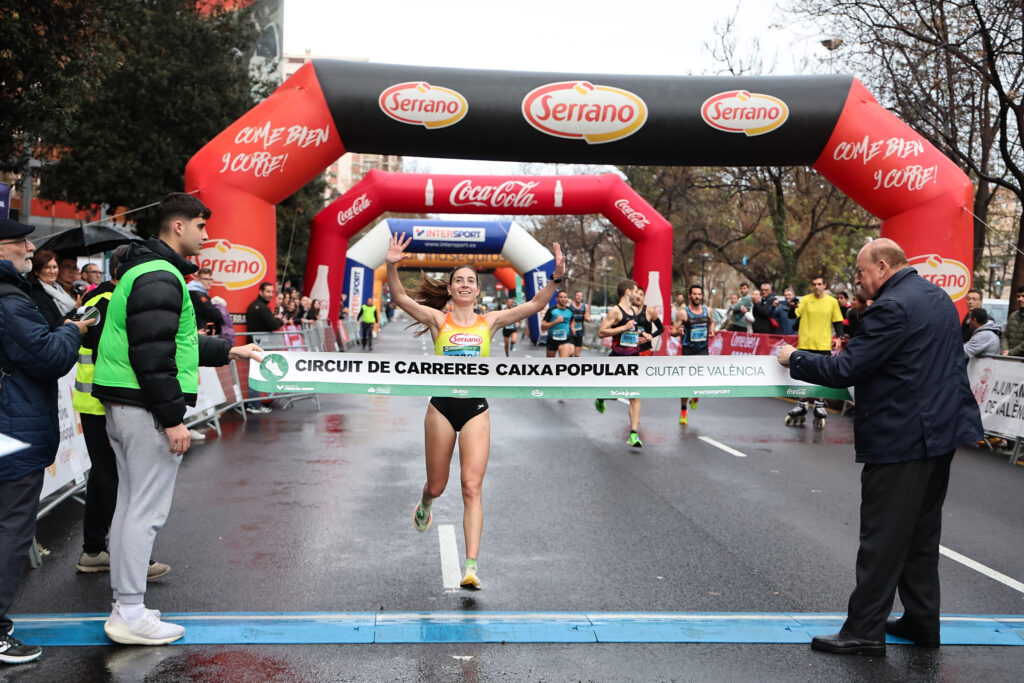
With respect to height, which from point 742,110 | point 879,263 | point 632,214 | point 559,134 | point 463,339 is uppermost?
point 742,110

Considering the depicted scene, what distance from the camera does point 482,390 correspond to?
18.3 ft

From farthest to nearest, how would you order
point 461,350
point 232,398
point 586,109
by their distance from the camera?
1. point 586,109
2. point 232,398
3. point 461,350

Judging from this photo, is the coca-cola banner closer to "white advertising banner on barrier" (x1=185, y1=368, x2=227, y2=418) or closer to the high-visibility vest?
"white advertising banner on barrier" (x1=185, y1=368, x2=227, y2=418)

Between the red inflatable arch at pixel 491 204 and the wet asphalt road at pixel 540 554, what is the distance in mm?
11880

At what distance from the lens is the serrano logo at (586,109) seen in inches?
620

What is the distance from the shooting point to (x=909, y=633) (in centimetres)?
473

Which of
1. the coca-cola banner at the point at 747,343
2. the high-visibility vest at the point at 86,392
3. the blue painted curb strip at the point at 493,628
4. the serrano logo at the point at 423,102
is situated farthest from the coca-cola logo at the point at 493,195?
the blue painted curb strip at the point at 493,628

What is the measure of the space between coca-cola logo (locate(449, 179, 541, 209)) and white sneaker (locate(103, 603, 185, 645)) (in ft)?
61.2

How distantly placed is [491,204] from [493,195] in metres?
0.26

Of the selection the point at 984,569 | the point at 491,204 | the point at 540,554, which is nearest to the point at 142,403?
the point at 540,554

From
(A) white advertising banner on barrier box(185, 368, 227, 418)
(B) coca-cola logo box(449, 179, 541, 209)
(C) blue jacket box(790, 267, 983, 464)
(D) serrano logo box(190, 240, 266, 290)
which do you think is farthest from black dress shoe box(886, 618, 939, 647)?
(B) coca-cola logo box(449, 179, 541, 209)

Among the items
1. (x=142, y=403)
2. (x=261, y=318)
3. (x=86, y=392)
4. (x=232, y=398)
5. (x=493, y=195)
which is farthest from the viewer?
(x=493, y=195)

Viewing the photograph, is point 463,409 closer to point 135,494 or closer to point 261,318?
point 135,494

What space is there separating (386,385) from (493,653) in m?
1.87
